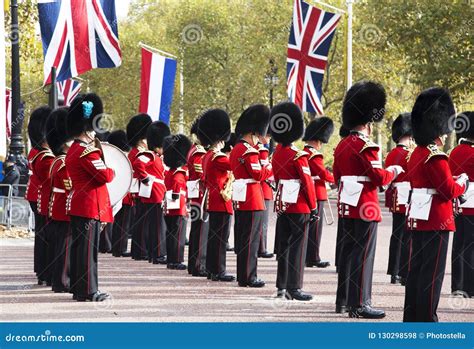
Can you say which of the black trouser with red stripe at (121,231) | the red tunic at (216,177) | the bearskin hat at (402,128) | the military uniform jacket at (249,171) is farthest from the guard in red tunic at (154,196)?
the bearskin hat at (402,128)

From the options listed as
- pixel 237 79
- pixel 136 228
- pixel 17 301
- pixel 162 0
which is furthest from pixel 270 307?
pixel 162 0

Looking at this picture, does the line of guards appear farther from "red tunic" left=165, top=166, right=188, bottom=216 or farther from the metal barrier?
the metal barrier

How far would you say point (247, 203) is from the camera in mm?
10172

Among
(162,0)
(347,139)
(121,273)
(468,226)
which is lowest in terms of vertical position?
(121,273)

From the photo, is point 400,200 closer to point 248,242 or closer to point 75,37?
point 248,242

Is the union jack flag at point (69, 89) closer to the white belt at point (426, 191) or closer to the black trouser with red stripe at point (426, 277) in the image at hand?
the white belt at point (426, 191)

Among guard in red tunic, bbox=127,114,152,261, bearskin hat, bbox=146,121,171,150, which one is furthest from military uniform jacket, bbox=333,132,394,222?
bearskin hat, bbox=146,121,171,150

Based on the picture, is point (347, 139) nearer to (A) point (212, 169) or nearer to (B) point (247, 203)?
(B) point (247, 203)

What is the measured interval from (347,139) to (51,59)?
22.8 feet

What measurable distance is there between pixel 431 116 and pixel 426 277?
1.10 m

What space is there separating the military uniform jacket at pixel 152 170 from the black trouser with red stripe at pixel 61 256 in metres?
3.26

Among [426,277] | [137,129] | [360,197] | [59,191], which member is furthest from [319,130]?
[426,277]

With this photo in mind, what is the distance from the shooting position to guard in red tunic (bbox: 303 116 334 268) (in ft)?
38.5

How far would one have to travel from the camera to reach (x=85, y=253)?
357 inches
